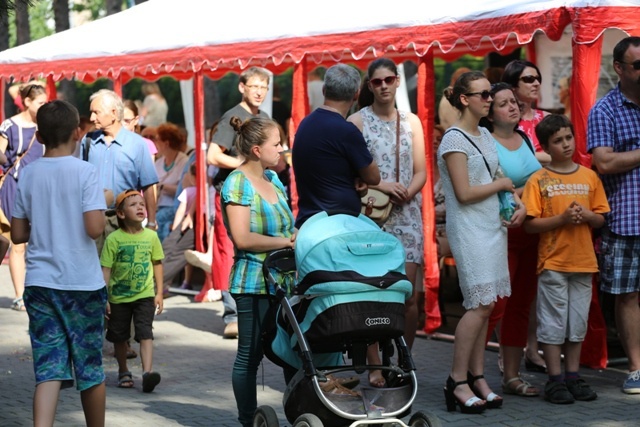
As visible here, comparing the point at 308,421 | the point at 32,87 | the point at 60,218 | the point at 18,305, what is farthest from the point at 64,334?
the point at 32,87

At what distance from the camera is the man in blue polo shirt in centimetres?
770

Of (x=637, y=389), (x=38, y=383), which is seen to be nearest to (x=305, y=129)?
(x=38, y=383)

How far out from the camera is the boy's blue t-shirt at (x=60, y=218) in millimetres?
5844

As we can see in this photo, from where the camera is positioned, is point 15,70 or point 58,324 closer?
point 58,324

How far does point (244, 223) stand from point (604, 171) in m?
2.70

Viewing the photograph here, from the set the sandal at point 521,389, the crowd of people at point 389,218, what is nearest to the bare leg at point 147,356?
the crowd of people at point 389,218

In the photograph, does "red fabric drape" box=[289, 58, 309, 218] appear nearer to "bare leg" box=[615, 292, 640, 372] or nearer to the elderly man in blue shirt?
the elderly man in blue shirt

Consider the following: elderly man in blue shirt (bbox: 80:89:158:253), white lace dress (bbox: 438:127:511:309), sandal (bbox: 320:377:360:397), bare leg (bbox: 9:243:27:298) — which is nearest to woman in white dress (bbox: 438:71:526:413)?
white lace dress (bbox: 438:127:511:309)

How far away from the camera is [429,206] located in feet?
32.3

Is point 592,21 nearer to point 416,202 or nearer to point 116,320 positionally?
point 416,202

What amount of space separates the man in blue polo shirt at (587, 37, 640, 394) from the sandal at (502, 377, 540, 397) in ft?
1.97

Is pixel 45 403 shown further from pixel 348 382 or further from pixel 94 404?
pixel 348 382

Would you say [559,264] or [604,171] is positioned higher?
[604,171]

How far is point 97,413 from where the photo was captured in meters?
6.04
